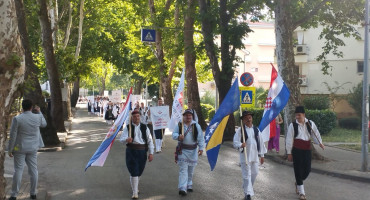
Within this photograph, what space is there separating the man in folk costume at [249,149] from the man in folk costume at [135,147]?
1.79m

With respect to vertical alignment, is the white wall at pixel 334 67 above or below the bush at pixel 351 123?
above

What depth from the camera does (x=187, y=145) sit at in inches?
364

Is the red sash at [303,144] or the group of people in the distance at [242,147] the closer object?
the group of people in the distance at [242,147]

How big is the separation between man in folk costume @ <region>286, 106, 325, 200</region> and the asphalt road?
51cm

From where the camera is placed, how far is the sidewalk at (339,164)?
1198cm

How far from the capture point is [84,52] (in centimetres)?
3928

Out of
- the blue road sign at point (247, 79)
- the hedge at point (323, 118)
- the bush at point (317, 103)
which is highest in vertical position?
the blue road sign at point (247, 79)

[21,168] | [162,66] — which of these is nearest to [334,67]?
[162,66]

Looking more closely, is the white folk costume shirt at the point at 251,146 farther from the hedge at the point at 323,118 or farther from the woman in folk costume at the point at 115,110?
the woman in folk costume at the point at 115,110

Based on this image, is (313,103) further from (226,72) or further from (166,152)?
(166,152)

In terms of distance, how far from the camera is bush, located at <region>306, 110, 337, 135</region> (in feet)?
79.9

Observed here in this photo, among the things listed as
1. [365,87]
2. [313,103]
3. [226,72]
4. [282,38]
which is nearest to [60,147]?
[226,72]

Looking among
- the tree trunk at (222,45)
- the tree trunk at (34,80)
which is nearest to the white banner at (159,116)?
the tree trunk at (222,45)

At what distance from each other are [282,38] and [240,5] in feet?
18.3
